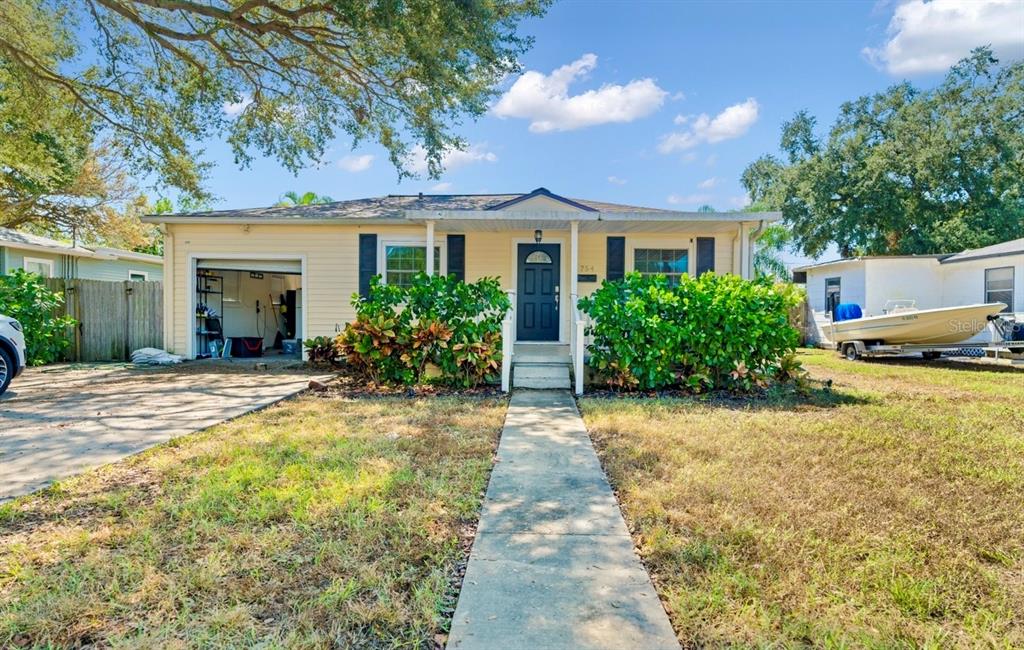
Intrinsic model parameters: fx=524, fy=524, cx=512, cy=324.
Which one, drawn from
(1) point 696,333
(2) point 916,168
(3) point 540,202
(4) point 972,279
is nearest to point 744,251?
(1) point 696,333

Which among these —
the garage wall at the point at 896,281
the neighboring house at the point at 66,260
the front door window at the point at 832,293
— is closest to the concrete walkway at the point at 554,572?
the garage wall at the point at 896,281

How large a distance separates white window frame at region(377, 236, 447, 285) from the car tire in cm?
536

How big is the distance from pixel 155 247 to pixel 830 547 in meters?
34.4

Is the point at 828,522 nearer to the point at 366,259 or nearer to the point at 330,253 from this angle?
the point at 366,259

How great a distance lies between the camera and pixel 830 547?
2.53 meters

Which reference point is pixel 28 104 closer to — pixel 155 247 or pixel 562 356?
pixel 562 356

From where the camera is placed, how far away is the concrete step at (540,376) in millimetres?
7641

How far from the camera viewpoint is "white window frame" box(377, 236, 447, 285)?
1016 centimetres

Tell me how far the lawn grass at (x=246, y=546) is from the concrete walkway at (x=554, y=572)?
5.7 inches

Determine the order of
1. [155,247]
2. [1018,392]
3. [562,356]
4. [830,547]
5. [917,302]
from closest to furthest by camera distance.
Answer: [830,547] → [1018,392] → [562,356] → [917,302] → [155,247]

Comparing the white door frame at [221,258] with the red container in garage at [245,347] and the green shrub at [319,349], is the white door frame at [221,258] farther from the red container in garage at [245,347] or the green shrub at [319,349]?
the red container in garage at [245,347]

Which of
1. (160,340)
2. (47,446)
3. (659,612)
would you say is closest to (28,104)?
(160,340)

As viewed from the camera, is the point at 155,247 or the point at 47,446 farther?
Result: the point at 155,247

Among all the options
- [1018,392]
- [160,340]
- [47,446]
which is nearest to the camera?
[47,446]
